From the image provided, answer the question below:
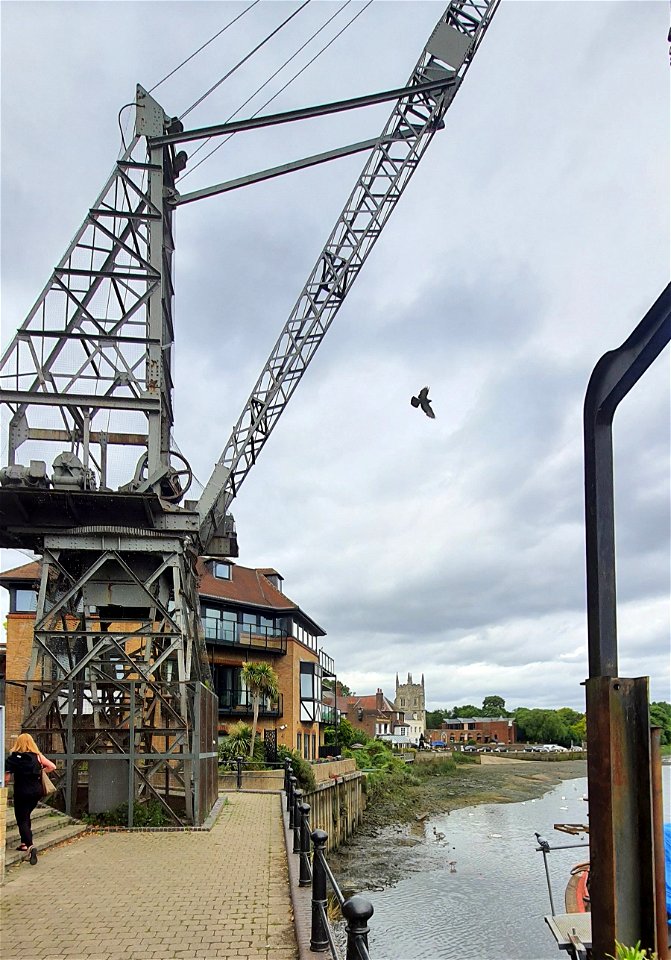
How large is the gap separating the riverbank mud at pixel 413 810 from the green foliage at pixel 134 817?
1242 centimetres

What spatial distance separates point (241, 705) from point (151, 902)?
35724 mm

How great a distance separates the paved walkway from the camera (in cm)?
700

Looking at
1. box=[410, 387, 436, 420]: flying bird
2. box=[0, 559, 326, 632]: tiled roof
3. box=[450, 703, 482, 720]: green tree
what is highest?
box=[410, 387, 436, 420]: flying bird

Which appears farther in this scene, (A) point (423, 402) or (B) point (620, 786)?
(A) point (423, 402)

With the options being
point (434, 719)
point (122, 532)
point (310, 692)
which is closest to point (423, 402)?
point (122, 532)

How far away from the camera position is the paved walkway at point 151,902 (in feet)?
23.0

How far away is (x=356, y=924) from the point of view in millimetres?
4520

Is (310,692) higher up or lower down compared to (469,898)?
higher up

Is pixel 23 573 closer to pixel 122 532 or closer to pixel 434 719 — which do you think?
pixel 122 532

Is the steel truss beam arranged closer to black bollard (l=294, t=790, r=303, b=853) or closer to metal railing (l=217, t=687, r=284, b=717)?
black bollard (l=294, t=790, r=303, b=853)

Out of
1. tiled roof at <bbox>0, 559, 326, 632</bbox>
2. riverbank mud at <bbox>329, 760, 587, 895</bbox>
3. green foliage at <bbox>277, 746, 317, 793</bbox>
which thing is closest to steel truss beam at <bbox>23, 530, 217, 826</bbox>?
green foliage at <bbox>277, 746, 317, 793</bbox>

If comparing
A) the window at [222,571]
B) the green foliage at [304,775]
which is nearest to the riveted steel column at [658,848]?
the green foliage at [304,775]

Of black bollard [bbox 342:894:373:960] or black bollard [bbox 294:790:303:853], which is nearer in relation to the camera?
black bollard [bbox 342:894:373:960]

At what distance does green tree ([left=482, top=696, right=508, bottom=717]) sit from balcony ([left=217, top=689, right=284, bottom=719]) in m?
151
